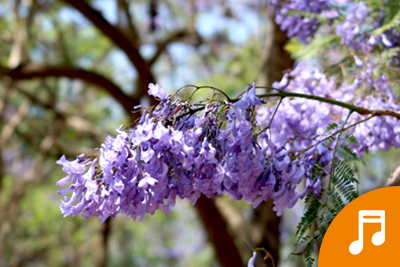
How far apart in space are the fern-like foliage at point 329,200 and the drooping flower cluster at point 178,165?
0.30 ft

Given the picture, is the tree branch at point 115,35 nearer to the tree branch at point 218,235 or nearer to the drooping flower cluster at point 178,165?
the tree branch at point 218,235

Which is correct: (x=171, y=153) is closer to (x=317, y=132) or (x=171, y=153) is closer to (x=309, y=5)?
(x=317, y=132)

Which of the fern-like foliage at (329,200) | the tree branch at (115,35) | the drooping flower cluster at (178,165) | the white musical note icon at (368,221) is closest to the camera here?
the drooping flower cluster at (178,165)

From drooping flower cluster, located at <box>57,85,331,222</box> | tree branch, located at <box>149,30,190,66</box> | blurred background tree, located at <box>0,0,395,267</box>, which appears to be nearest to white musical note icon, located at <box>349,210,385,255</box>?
drooping flower cluster, located at <box>57,85,331,222</box>

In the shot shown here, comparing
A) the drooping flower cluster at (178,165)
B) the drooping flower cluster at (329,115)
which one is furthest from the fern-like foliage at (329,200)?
the drooping flower cluster at (329,115)

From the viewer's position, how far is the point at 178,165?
155 cm

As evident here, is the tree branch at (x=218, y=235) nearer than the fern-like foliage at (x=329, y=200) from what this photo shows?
No

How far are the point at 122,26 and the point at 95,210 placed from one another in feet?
18.3

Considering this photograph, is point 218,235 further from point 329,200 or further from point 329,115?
point 329,200

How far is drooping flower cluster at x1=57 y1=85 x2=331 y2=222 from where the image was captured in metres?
1.52

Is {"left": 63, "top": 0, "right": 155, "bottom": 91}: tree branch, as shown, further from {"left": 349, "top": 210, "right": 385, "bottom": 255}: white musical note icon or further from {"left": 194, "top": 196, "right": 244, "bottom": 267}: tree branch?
{"left": 349, "top": 210, "right": 385, "bottom": 255}: white musical note icon

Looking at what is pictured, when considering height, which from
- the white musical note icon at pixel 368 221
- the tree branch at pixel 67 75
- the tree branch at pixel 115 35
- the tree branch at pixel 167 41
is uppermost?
the tree branch at pixel 167 41

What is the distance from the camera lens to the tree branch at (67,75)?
4.80 meters

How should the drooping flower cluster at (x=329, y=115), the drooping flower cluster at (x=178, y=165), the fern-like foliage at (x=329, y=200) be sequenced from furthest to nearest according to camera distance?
the drooping flower cluster at (x=329, y=115) → the fern-like foliage at (x=329, y=200) → the drooping flower cluster at (x=178, y=165)
